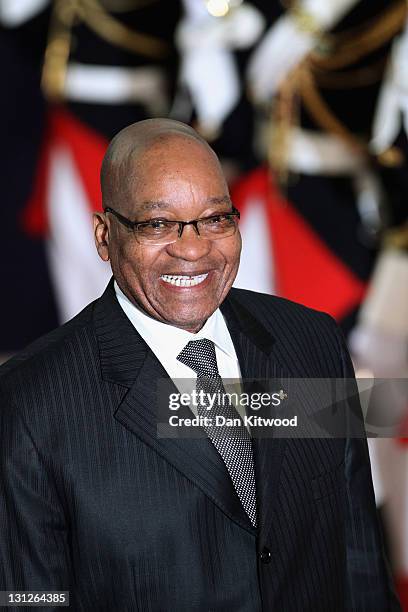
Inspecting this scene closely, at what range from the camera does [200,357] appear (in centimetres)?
124

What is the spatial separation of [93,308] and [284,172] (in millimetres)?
1795

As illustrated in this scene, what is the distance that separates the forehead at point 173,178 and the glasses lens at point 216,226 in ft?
0.07

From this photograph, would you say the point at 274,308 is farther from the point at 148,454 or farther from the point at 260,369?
the point at 148,454

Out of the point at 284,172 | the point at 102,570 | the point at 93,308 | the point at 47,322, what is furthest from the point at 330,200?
the point at 102,570

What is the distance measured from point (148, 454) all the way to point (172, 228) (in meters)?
0.30

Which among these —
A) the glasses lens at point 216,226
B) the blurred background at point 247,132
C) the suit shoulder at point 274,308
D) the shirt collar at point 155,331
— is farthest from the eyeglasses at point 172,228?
the blurred background at point 247,132

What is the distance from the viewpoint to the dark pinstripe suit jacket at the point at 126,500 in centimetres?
112

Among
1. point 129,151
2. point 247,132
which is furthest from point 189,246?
point 247,132

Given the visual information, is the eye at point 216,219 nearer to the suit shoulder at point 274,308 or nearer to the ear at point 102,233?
the ear at point 102,233

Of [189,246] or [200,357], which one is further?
[200,357]

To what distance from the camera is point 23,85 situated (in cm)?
282

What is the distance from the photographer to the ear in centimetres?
121

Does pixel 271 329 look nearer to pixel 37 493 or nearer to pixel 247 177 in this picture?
pixel 37 493

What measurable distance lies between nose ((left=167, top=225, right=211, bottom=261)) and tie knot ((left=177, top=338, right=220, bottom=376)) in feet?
0.48
